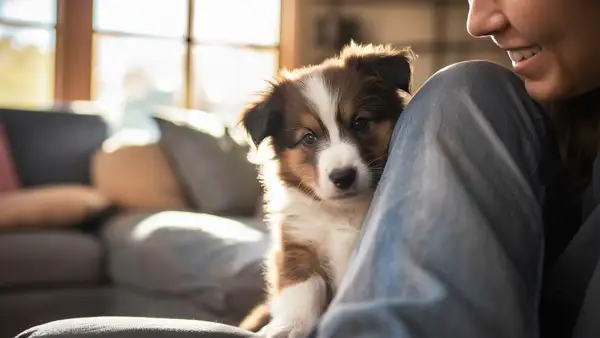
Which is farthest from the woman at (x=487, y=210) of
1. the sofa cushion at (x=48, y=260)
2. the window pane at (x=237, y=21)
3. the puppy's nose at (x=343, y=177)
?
the window pane at (x=237, y=21)

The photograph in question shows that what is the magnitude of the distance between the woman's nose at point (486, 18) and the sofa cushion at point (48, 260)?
250 cm

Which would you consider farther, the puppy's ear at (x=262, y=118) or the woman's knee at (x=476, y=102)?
the puppy's ear at (x=262, y=118)

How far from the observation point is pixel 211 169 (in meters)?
3.69

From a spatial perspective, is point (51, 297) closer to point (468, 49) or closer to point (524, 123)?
point (524, 123)

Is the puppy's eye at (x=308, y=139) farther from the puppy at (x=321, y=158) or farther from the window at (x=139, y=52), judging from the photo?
the window at (x=139, y=52)

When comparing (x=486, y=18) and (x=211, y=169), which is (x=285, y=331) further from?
(x=211, y=169)

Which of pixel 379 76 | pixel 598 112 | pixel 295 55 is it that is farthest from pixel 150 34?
pixel 598 112

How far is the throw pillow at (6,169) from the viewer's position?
3580 mm

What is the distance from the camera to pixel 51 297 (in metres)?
3.11

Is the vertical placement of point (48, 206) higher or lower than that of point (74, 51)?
lower

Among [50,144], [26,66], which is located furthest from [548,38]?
[26,66]

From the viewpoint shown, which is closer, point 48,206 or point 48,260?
point 48,260

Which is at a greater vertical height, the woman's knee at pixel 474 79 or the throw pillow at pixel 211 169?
the woman's knee at pixel 474 79

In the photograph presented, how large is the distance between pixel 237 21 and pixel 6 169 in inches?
101
